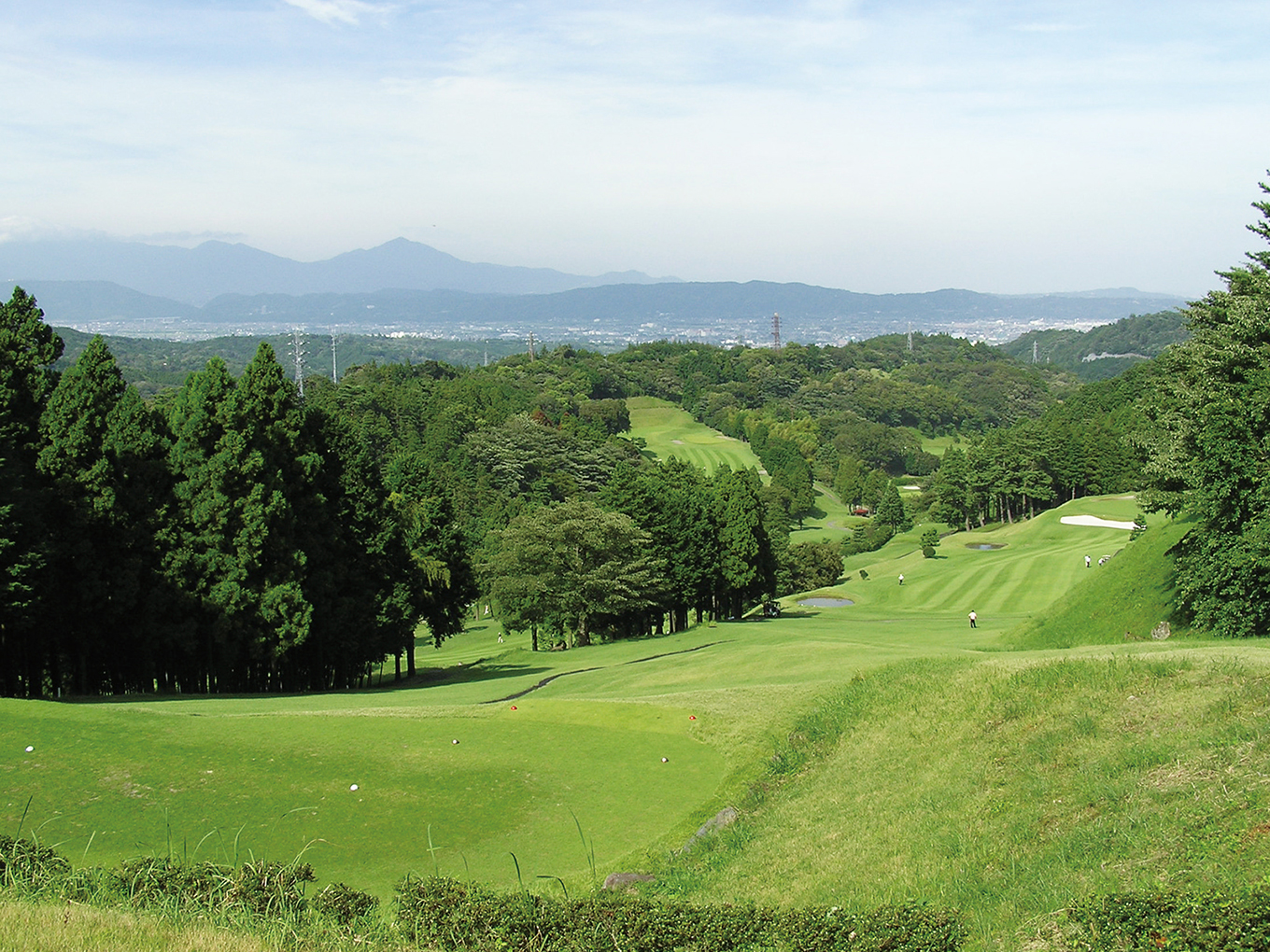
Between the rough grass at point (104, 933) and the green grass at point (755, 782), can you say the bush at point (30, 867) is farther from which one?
the green grass at point (755, 782)

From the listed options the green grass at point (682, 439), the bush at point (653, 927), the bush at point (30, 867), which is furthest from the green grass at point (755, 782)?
the green grass at point (682, 439)

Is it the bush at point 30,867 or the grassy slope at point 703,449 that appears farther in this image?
the grassy slope at point 703,449

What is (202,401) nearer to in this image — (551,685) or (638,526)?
(551,685)

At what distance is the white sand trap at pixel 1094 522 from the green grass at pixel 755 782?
6173 cm

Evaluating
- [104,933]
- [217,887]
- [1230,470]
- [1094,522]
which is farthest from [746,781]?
[1094,522]

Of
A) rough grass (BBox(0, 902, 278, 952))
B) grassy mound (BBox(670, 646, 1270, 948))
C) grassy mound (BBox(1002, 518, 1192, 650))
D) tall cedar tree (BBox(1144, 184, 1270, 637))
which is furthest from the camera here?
grassy mound (BBox(1002, 518, 1192, 650))

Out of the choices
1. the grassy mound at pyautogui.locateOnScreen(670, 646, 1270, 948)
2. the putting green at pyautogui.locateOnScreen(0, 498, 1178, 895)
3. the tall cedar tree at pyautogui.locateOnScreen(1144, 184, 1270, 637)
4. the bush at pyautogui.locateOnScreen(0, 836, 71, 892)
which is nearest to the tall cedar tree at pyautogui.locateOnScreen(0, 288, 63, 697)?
the putting green at pyautogui.locateOnScreen(0, 498, 1178, 895)

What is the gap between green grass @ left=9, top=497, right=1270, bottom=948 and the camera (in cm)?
1034

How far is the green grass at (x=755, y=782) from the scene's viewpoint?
10.3 metres

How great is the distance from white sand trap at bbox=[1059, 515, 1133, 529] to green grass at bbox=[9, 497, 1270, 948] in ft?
203

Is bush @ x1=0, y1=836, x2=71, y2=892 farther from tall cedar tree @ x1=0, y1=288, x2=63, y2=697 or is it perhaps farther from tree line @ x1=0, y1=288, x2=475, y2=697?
tree line @ x1=0, y1=288, x2=475, y2=697

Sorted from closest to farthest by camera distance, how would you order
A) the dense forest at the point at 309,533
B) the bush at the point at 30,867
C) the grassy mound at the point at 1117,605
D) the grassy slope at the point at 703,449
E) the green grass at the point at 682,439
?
the bush at the point at 30,867 < the dense forest at the point at 309,533 < the grassy mound at the point at 1117,605 < the grassy slope at the point at 703,449 < the green grass at the point at 682,439

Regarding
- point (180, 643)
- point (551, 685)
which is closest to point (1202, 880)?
point (551, 685)

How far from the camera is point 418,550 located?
42.0 m
